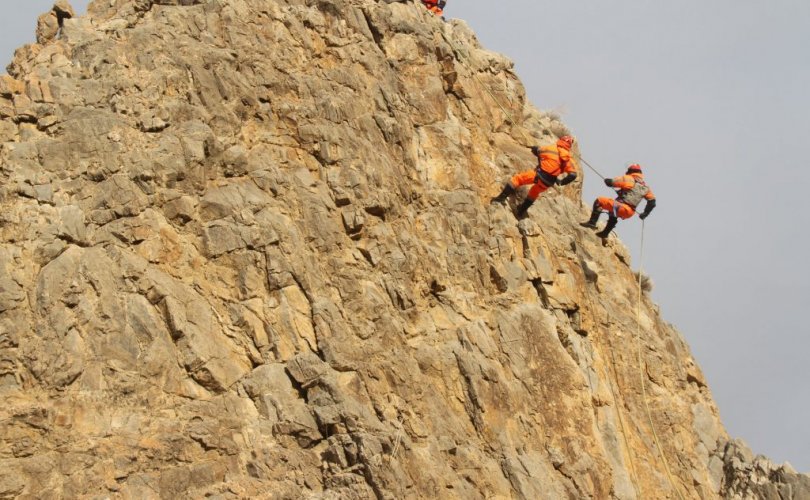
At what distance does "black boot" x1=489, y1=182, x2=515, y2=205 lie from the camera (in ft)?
65.2

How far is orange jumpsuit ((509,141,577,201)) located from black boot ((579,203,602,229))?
161 centimetres

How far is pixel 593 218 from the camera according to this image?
2223 cm

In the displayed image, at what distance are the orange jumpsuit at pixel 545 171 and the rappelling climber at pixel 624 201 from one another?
171 centimetres

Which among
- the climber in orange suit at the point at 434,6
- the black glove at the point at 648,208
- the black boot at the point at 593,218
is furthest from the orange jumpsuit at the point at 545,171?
the climber in orange suit at the point at 434,6

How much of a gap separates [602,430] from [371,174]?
643 centimetres

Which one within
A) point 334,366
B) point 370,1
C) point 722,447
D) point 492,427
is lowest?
point 334,366

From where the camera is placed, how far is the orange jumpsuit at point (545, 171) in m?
19.9

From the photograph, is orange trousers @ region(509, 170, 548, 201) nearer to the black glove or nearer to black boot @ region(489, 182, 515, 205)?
black boot @ region(489, 182, 515, 205)

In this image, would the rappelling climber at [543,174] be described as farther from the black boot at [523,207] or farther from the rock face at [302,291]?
the rock face at [302,291]

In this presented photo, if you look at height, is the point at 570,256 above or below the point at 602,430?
above

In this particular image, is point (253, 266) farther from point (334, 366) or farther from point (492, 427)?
point (492, 427)

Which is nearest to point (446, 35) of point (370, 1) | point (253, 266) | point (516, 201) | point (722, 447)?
point (370, 1)

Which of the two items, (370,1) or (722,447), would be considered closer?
(722,447)

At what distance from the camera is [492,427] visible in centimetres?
1622
